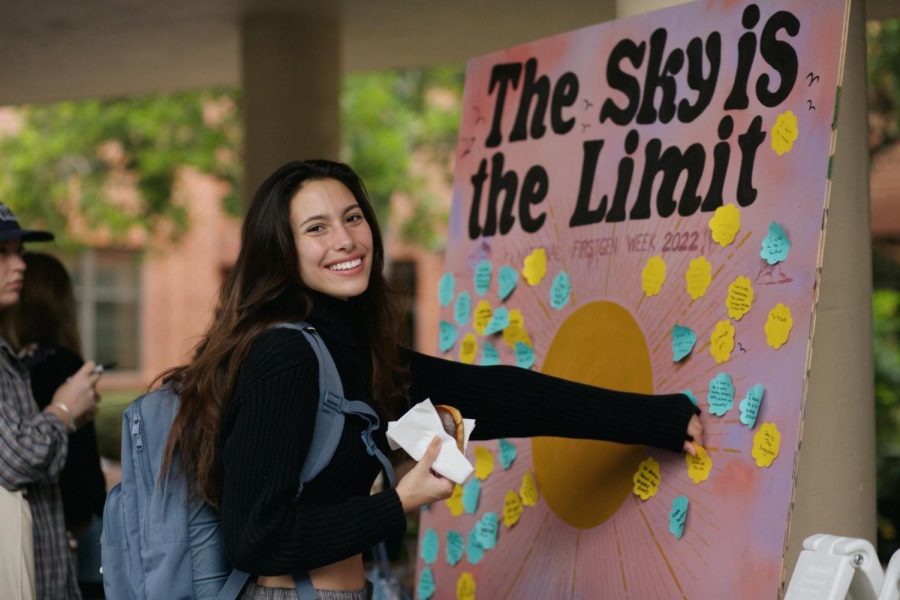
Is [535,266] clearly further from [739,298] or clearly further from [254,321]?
[254,321]

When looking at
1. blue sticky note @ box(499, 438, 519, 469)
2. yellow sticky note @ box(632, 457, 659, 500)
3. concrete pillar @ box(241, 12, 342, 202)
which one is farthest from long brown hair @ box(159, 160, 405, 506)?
concrete pillar @ box(241, 12, 342, 202)

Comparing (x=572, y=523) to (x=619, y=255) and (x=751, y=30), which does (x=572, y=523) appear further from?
(x=751, y=30)

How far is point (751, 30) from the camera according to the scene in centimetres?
305

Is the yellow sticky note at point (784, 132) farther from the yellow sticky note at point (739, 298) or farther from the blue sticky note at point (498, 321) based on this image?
the blue sticky note at point (498, 321)

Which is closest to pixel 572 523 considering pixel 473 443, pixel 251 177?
pixel 473 443

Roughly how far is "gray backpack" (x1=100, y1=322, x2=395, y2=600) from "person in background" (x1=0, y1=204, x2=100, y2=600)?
872 mm

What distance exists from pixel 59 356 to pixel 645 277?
2.13m

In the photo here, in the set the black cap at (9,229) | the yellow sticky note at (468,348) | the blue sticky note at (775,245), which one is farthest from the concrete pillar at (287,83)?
the blue sticky note at (775,245)

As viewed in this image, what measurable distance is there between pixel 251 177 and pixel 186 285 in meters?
13.1

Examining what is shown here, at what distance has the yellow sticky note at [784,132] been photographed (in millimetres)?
2893

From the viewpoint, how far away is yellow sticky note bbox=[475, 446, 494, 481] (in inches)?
149

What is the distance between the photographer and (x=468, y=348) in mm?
3910

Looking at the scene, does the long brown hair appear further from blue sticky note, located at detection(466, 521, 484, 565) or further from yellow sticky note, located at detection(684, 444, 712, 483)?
blue sticky note, located at detection(466, 521, 484, 565)

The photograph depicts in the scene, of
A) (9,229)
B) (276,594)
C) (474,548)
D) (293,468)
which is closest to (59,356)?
(9,229)
